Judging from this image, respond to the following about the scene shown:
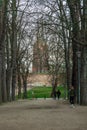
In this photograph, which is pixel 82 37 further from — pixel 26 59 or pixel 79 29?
pixel 26 59

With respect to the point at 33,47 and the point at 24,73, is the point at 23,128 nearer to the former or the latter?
the point at 33,47

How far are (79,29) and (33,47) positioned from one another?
110ft

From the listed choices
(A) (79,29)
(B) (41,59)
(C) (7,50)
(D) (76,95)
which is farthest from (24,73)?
(A) (79,29)

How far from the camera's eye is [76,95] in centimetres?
3788

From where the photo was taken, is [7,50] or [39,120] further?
[7,50]

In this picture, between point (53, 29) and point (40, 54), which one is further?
point (40, 54)

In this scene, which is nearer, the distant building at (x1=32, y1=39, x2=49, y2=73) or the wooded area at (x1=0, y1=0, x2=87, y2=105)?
the wooded area at (x1=0, y1=0, x2=87, y2=105)

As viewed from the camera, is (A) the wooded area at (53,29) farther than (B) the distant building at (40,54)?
No

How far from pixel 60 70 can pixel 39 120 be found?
52737 millimetres

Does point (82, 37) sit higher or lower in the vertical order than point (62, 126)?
higher

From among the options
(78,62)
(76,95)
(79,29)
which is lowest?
(76,95)

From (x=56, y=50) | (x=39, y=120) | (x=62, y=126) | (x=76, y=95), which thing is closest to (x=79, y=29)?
(x=76, y=95)

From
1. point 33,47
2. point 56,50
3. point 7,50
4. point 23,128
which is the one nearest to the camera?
point 23,128

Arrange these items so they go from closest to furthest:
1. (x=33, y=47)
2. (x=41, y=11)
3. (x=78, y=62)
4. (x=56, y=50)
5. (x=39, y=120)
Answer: (x=39, y=120) → (x=41, y=11) → (x=78, y=62) → (x=56, y=50) → (x=33, y=47)
